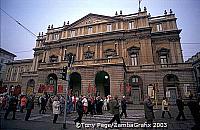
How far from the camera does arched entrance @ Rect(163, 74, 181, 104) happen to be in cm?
2389

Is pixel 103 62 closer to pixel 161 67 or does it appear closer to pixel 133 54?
pixel 133 54

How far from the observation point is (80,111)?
30.9ft

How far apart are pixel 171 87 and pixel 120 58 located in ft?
34.7

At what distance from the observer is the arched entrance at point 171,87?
23.9 meters

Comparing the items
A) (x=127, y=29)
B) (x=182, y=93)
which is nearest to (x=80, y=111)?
(x=182, y=93)

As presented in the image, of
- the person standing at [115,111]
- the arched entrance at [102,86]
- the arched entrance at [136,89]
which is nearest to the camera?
the person standing at [115,111]

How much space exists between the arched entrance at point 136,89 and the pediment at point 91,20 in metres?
12.7

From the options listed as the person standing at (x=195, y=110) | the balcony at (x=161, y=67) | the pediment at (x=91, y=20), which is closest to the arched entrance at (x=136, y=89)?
the balcony at (x=161, y=67)

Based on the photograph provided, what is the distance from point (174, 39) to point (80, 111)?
962 inches

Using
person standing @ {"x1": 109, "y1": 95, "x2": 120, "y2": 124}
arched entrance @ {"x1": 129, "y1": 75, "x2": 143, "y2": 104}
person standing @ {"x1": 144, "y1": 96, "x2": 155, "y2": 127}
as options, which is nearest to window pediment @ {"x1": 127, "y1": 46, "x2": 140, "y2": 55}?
arched entrance @ {"x1": 129, "y1": 75, "x2": 143, "y2": 104}

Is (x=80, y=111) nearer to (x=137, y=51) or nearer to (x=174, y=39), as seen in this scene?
(x=137, y=51)

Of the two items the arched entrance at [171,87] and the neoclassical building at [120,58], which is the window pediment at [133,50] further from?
the arched entrance at [171,87]

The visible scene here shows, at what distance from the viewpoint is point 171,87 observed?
79.8 feet

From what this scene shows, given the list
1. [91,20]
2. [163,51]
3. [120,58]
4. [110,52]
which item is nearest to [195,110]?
[120,58]
